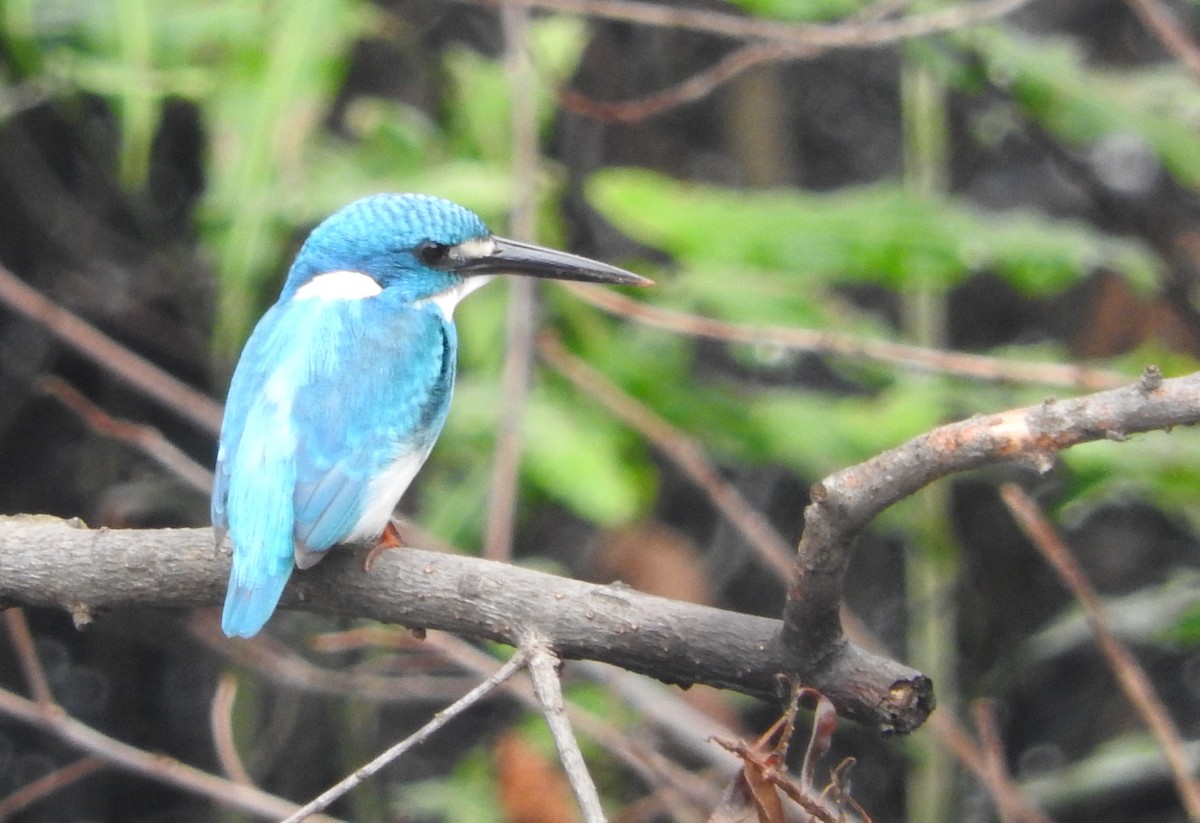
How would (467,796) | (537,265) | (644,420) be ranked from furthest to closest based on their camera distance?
(467,796)
(644,420)
(537,265)

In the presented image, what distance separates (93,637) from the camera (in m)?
4.53

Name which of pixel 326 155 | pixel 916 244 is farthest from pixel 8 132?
pixel 916 244

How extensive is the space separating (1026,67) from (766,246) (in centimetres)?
62

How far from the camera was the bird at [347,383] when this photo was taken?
6.40ft

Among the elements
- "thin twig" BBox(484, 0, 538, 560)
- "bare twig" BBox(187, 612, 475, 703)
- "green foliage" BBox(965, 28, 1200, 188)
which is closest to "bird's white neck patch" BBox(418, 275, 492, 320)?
"thin twig" BBox(484, 0, 538, 560)

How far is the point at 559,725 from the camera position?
1403 millimetres

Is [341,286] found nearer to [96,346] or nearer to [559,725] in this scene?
[96,346]

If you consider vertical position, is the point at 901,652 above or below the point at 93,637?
above

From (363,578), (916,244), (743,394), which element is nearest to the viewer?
(363,578)

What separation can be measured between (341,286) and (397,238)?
0.12 meters

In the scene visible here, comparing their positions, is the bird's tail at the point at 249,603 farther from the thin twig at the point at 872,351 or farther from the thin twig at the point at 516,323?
the thin twig at the point at 872,351

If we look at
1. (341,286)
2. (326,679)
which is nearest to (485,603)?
(341,286)

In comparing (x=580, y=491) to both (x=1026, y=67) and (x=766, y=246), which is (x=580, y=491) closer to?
(x=766, y=246)

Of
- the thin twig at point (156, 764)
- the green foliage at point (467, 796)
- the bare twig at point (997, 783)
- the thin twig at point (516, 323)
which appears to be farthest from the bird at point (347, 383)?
the green foliage at point (467, 796)
